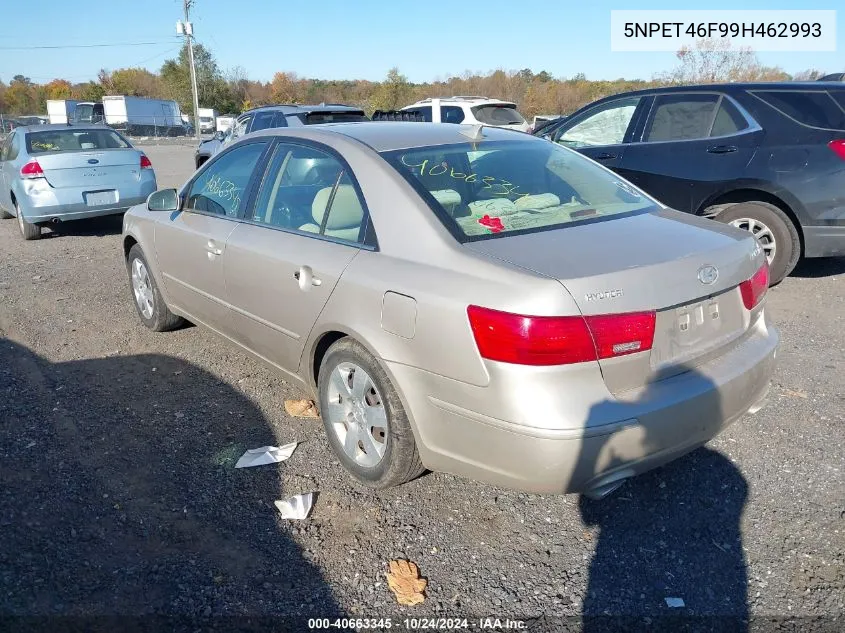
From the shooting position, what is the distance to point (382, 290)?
2.82m

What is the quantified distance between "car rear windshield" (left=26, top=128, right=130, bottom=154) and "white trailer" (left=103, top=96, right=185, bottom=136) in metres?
38.8

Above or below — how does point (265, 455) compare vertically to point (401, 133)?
below

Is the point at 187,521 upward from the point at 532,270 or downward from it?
downward

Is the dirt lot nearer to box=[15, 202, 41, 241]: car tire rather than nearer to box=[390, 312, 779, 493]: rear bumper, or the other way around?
box=[390, 312, 779, 493]: rear bumper

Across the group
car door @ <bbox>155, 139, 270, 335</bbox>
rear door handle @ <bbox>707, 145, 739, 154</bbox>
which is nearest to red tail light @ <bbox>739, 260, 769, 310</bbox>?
car door @ <bbox>155, 139, 270, 335</bbox>

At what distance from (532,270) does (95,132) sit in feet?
30.3

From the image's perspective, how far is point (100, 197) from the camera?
9250mm

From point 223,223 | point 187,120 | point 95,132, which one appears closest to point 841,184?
point 223,223

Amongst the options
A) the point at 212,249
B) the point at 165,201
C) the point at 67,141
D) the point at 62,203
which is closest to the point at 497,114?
the point at 67,141

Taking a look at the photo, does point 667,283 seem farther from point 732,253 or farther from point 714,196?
point 714,196

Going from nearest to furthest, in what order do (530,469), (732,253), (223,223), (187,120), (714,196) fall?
(530,469) < (732,253) < (223,223) < (714,196) < (187,120)

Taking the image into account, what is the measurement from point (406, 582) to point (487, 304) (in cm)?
112

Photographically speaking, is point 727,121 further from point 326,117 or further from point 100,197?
point 100,197

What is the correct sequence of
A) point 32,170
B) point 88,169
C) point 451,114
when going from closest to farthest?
point 32,170
point 88,169
point 451,114
